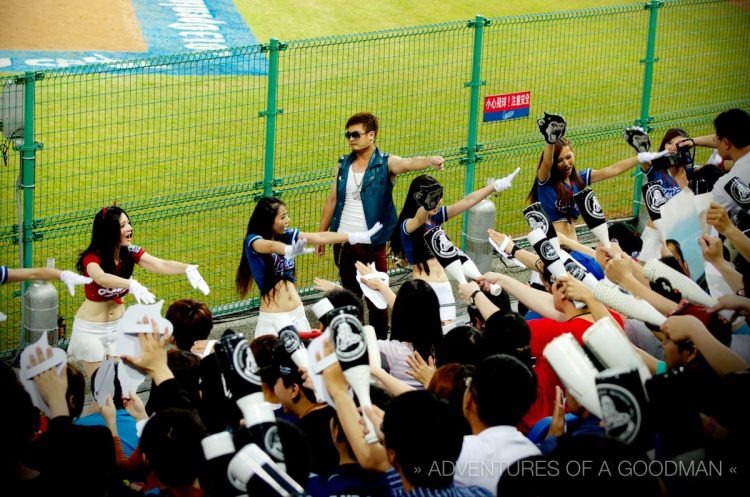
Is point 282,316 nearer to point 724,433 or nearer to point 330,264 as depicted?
point 330,264

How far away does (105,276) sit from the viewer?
6883 mm

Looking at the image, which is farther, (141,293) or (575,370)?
(141,293)

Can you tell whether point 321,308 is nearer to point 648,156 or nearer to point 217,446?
point 217,446

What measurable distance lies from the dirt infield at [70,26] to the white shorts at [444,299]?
12454 mm

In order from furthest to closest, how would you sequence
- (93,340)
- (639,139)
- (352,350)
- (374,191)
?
(639,139)
(374,191)
(93,340)
(352,350)

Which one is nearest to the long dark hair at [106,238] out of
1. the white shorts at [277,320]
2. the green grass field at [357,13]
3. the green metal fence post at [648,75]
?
the white shorts at [277,320]

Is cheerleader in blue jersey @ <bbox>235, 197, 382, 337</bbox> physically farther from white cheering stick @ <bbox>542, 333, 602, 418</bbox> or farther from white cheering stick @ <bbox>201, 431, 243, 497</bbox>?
white cheering stick @ <bbox>201, 431, 243, 497</bbox>

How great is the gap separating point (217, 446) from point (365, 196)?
4568 mm

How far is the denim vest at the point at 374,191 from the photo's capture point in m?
8.17

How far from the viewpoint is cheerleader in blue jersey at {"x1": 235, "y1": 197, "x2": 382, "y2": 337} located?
23.9ft

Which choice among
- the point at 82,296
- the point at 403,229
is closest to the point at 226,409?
the point at 403,229

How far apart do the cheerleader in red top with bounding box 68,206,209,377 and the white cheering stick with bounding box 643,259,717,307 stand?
3013 mm

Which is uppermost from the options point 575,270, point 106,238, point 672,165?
point 672,165

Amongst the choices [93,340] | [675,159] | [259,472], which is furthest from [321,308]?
[675,159]
